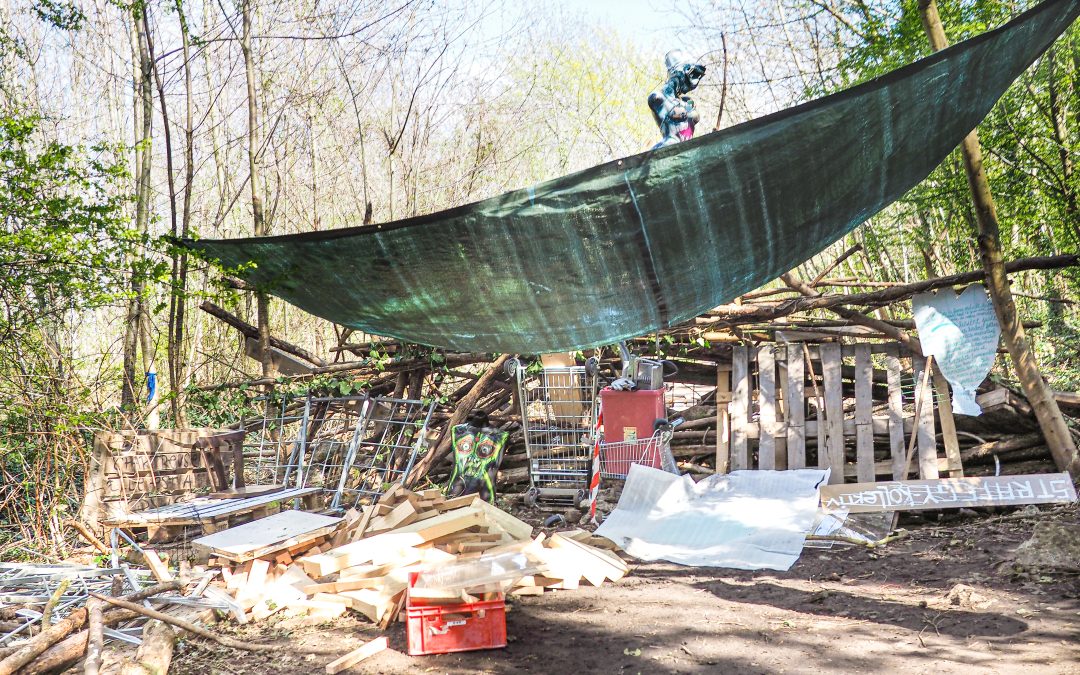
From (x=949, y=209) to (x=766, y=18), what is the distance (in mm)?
3597

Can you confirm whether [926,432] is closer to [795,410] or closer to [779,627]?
[795,410]

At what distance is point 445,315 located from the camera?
13.5 feet

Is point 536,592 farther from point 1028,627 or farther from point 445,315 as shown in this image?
point 1028,627

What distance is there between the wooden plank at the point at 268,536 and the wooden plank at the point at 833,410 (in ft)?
11.6

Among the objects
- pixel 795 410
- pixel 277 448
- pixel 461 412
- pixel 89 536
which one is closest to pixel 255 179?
pixel 277 448

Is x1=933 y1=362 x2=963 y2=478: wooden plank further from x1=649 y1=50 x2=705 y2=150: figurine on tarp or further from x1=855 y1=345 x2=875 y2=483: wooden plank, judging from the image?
x1=649 y1=50 x2=705 y2=150: figurine on tarp

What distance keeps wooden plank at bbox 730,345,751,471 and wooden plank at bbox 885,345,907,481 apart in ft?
3.44

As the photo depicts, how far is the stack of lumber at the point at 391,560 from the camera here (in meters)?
3.49

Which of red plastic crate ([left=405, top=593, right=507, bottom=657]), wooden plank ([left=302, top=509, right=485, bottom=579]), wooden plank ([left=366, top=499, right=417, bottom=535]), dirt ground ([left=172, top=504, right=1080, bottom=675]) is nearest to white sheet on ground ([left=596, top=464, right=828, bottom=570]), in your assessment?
dirt ground ([left=172, top=504, right=1080, bottom=675])

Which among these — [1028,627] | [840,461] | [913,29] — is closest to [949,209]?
[913,29]

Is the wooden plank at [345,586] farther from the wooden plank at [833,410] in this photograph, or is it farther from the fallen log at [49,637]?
the wooden plank at [833,410]

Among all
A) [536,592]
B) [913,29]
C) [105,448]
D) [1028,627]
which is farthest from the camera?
[913,29]

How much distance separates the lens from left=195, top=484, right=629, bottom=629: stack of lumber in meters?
3.49

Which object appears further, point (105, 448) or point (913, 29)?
point (913, 29)
